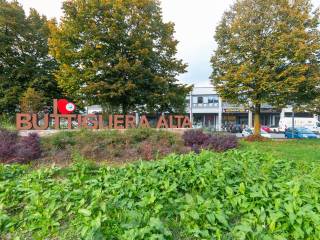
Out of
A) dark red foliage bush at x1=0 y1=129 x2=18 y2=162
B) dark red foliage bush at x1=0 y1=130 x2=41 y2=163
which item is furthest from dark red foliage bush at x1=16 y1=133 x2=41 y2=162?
dark red foliage bush at x1=0 y1=129 x2=18 y2=162

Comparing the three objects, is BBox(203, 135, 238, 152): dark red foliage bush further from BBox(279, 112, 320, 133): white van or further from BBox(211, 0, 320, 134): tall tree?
BBox(279, 112, 320, 133): white van

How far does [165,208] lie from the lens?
3.44 meters

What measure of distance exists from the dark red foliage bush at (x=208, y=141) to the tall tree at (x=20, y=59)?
12480 millimetres

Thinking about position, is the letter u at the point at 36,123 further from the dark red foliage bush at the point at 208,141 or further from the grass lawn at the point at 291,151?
the grass lawn at the point at 291,151

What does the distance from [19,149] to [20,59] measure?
14389 mm

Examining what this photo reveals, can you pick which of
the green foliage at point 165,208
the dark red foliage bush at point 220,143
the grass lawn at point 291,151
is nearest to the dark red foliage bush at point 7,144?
the green foliage at point 165,208

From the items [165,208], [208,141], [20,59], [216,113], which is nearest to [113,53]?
[208,141]

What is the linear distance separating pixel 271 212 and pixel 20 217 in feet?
10.1

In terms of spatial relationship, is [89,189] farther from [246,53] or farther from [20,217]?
[246,53]

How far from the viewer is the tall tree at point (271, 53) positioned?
13891 mm

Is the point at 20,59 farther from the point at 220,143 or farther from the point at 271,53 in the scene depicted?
the point at 271,53

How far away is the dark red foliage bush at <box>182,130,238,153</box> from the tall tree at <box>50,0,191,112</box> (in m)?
4.84

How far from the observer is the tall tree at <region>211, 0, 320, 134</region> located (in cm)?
1389

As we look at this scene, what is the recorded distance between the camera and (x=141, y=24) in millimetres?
14820
